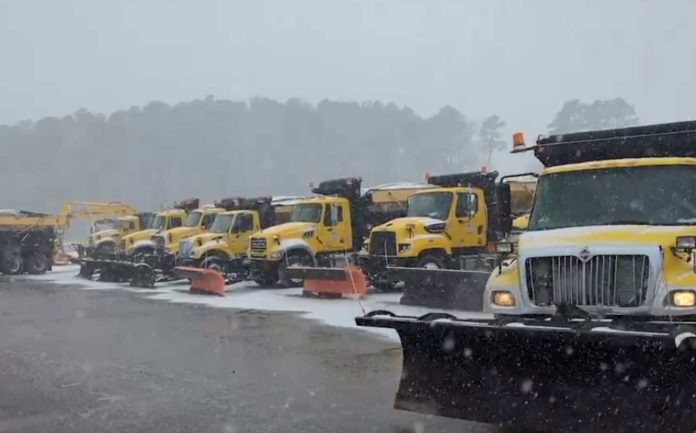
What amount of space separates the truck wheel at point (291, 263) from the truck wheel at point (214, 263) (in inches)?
98.2

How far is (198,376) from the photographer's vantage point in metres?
8.95

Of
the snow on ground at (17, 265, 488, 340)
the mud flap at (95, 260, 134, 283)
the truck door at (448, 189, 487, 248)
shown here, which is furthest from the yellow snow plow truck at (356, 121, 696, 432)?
the mud flap at (95, 260, 134, 283)

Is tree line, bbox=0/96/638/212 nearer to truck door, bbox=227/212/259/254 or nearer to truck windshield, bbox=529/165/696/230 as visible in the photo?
truck door, bbox=227/212/259/254

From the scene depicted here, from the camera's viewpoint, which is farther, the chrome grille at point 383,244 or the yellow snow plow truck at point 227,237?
the yellow snow plow truck at point 227,237

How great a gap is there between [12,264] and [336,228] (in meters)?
16.7

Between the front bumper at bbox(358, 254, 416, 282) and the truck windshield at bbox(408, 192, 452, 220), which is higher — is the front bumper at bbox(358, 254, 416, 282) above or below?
below

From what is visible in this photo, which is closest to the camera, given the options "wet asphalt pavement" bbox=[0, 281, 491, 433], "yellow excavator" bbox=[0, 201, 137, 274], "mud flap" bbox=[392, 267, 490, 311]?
"wet asphalt pavement" bbox=[0, 281, 491, 433]

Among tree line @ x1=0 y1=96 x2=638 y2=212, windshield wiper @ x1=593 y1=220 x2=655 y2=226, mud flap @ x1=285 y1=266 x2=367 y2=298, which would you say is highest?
tree line @ x1=0 y1=96 x2=638 y2=212

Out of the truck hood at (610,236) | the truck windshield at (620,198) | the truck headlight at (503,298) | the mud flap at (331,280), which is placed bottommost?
the mud flap at (331,280)

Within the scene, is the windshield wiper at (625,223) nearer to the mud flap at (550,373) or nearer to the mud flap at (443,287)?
the mud flap at (550,373)

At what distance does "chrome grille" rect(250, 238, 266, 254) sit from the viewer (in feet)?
66.0

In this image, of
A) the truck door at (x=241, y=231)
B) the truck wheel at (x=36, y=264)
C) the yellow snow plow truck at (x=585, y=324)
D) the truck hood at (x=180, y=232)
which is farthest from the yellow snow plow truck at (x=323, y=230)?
the truck wheel at (x=36, y=264)

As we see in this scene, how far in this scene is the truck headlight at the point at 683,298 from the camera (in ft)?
19.2

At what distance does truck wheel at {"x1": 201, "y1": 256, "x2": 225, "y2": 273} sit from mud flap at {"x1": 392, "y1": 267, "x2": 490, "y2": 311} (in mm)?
7948
